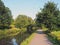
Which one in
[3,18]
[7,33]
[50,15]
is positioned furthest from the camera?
[3,18]

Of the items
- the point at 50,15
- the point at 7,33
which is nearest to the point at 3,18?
the point at 7,33

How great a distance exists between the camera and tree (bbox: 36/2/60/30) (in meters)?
62.7

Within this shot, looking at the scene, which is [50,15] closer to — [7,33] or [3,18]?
[7,33]

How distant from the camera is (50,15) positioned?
6319 centimetres

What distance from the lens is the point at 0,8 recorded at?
8888 cm

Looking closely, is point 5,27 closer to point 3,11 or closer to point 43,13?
point 3,11

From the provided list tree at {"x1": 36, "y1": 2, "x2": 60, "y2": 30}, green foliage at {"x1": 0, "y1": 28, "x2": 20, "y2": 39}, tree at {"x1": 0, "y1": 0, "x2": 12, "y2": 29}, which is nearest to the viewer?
green foliage at {"x1": 0, "y1": 28, "x2": 20, "y2": 39}

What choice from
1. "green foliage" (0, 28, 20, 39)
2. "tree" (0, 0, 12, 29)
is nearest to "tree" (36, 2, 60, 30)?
"green foliage" (0, 28, 20, 39)

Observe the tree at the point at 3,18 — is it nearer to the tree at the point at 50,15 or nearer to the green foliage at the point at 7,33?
the green foliage at the point at 7,33

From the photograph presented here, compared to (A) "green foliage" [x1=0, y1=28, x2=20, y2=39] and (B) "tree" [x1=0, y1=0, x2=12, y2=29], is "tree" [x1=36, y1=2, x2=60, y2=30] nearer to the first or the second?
(A) "green foliage" [x1=0, y1=28, x2=20, y2=39]

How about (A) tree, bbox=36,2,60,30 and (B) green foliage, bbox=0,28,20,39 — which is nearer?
(B) green foliage, bbox=0,28,20,39

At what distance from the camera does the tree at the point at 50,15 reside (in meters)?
62.7

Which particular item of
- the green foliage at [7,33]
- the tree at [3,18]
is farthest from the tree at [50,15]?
the tree at [3,18]

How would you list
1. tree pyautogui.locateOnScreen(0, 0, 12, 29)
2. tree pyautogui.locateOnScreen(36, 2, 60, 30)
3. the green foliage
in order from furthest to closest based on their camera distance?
tree pyautogui.locateOnScreen(0, 0, 12, 29) < tree pyautogui.locateOnScreen(36, 2, 60, 30) < the green foliage
